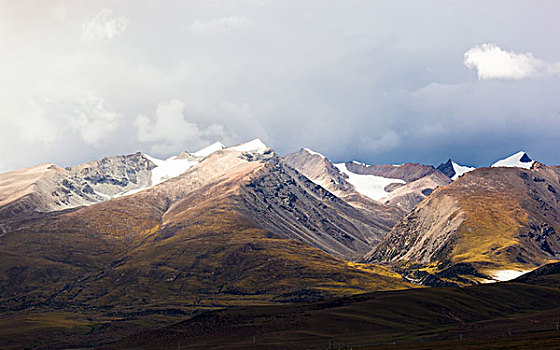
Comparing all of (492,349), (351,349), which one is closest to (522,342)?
(492,349)

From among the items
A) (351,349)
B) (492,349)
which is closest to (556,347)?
(492,349)

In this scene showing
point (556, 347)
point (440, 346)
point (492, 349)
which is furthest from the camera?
point (440, 346)

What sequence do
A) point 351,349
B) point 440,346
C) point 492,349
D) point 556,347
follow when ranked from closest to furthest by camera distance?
point 556,347
point 492,349
point 440,346
point 351,349

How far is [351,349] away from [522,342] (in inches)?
2044

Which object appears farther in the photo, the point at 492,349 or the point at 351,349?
the point at 351,349

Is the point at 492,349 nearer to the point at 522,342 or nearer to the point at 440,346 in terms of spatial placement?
the point at 522,342

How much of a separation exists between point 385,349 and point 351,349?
12.5 metres

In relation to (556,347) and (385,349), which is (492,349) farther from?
(385,349)

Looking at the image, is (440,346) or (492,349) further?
(440,346)

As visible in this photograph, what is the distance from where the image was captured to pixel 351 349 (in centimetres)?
19700

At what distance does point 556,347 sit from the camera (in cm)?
13750

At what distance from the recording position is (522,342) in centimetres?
16162

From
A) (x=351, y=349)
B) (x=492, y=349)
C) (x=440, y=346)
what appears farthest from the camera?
(x=351, y=349)

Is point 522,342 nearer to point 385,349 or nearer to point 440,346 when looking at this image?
point 440,346
